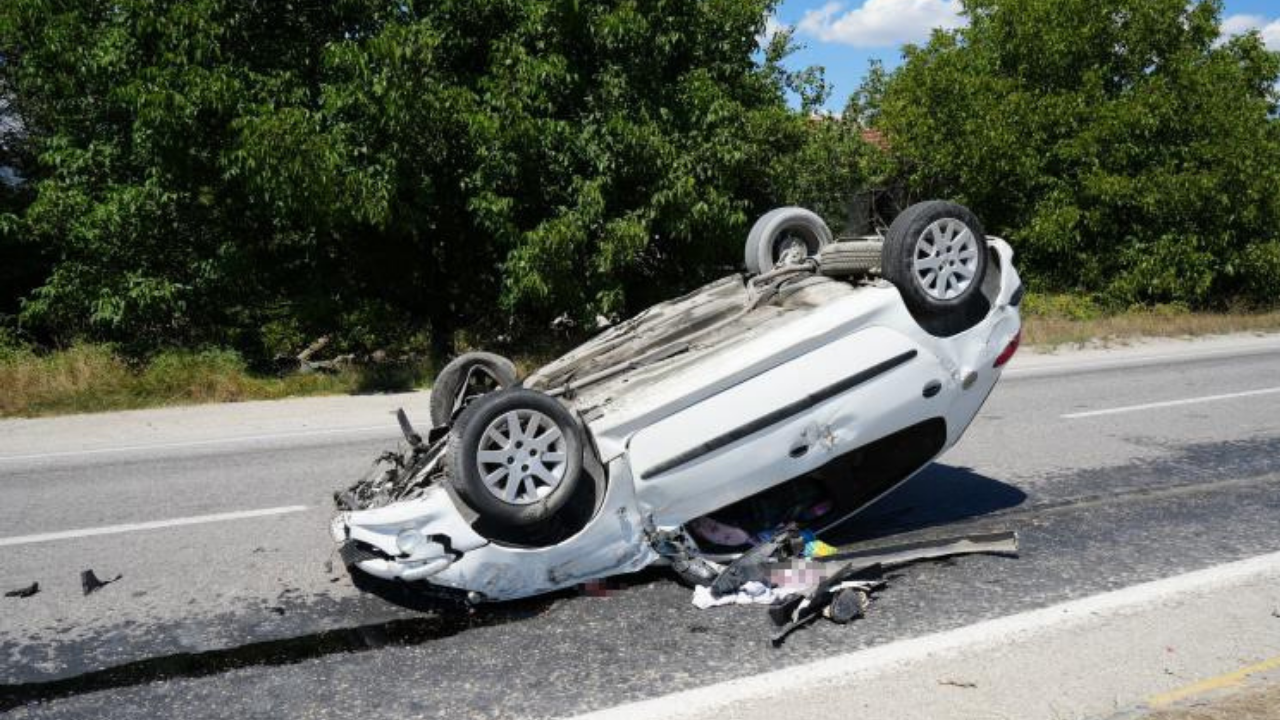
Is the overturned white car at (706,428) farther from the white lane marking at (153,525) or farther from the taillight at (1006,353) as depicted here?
the white lane marking at (153,525)

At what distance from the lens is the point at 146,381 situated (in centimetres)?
1144

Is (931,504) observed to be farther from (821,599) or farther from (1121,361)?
(1121,361)

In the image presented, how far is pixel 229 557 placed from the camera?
5.34 metres

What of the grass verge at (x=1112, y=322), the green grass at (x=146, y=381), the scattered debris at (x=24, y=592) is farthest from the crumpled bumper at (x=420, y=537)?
the grass verge at (x=1112, y=322)

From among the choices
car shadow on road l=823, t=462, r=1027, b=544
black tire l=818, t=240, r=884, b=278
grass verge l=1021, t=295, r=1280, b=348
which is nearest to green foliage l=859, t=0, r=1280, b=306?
grass verge l=1021, t=295, r=1280, b=348

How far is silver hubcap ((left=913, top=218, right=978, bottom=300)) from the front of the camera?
4832 mm

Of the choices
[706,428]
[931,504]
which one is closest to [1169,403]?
[931,504]

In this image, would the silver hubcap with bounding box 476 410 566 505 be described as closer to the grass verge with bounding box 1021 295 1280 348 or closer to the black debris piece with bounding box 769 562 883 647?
the black debris piece with bounding box 769 562 883 647

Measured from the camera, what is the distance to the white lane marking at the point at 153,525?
19.1 feet

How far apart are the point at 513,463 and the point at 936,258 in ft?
7.63

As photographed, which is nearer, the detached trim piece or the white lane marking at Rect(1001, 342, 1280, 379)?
the detached trim piece

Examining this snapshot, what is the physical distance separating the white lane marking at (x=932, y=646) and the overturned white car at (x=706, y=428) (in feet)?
3.15

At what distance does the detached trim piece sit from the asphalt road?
0.65 m

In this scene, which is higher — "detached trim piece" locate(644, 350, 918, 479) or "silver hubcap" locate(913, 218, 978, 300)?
"silver hubcap" locate(913, 218, 978, 300)
